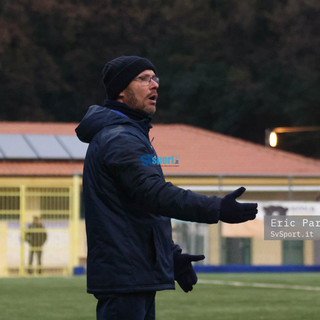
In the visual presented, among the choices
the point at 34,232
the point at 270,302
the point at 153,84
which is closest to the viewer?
the point at 153,84

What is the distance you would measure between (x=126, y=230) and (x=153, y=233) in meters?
0.12

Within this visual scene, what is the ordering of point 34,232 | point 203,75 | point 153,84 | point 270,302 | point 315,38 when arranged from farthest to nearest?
1. point 203,75
2. point 315,38
3. point 34,232
4. point 270,302
5. point 153,84

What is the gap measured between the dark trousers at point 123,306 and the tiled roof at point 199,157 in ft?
92.5

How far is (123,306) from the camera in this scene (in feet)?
16.3

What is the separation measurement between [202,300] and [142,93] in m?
13.1

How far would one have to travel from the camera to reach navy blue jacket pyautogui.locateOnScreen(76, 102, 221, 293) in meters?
4.83

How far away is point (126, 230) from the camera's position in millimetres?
4898

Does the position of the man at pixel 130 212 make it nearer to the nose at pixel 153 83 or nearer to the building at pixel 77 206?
the nose at pixel 153 83

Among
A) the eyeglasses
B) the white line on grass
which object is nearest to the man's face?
the eyeglasses

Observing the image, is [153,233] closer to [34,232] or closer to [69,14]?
[34,232]

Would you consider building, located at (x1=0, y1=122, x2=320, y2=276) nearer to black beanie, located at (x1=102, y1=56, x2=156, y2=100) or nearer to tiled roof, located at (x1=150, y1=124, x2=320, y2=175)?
tiled roof, located at (x1=150, y1=124, x2=320, y2=175)

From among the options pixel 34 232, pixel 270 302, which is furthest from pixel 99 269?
pixel 34 232

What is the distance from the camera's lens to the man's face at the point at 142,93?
511cm

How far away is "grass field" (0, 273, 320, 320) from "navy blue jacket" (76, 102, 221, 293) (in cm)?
947
